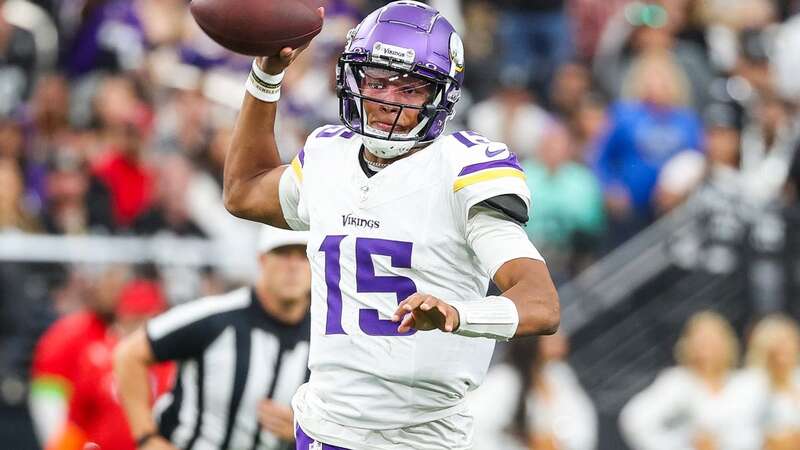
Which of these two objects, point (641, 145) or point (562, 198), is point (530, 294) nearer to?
point (562, 198)

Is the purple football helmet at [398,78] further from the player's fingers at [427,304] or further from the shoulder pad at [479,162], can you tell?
the player's fingers at [427,304]

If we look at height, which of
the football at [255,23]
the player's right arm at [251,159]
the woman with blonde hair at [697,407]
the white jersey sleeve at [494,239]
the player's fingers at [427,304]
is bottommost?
the woman with blonde hair at [697,407]

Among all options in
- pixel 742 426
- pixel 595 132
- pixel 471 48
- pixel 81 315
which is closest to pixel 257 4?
pixel 81 315

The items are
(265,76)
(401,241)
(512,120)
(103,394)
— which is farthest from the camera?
(512,120)

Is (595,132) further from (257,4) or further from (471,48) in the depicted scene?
(257,4)

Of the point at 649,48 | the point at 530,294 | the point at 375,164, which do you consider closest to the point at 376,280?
the point at 375,164

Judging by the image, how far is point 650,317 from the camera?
29.7 ft

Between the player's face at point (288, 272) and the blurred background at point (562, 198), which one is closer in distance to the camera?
the player's face at point (288, 272)

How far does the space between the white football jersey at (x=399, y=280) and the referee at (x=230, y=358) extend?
187 cm

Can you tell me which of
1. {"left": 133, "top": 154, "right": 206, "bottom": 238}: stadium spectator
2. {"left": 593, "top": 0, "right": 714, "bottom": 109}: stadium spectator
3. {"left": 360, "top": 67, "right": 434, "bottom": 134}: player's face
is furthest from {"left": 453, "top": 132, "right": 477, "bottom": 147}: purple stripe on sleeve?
{"left": 593, "top": 0, "right": 714, "bottom": 109}: stadium spectator

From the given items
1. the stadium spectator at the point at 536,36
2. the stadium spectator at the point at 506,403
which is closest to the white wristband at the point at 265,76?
the stadium spectator at the point at 506,403

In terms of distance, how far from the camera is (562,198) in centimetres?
927

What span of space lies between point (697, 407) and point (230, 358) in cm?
347

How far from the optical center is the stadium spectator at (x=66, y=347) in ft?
26.8
